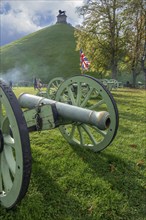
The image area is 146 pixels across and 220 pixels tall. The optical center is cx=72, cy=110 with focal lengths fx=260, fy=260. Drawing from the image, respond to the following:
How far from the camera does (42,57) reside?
70125mm

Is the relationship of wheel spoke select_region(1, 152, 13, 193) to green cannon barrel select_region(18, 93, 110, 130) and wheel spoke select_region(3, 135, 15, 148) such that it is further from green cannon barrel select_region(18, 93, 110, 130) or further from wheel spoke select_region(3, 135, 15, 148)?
green cannon barrel select_region(18, 93, 110, 130)

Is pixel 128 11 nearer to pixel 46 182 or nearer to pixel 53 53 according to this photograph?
pixel 46 182

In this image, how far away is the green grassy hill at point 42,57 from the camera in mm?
60781

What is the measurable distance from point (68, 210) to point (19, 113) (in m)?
1.39

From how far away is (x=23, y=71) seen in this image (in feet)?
205

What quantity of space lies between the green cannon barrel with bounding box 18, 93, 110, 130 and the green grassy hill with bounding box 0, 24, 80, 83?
52100 mm

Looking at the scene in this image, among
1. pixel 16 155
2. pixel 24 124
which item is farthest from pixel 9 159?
pixel 24 124

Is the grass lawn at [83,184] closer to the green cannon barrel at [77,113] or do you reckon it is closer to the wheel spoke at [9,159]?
the wheel spoke at [9,159]

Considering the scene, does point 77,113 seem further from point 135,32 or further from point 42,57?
point 42,57

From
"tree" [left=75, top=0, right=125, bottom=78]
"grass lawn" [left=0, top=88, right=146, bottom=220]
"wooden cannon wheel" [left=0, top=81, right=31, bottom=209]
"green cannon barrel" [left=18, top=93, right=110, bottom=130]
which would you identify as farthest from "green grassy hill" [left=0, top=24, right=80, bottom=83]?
"wooden cannon wheel" [left=0, top=81, right=31, bottom=209]

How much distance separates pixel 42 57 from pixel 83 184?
68622 mm

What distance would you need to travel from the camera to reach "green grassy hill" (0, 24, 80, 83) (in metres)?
60.8

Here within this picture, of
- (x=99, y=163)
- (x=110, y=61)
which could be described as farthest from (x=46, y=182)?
(x=110, y=61)

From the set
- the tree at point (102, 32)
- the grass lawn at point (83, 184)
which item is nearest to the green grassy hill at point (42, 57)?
the tree at point (102, 32)
